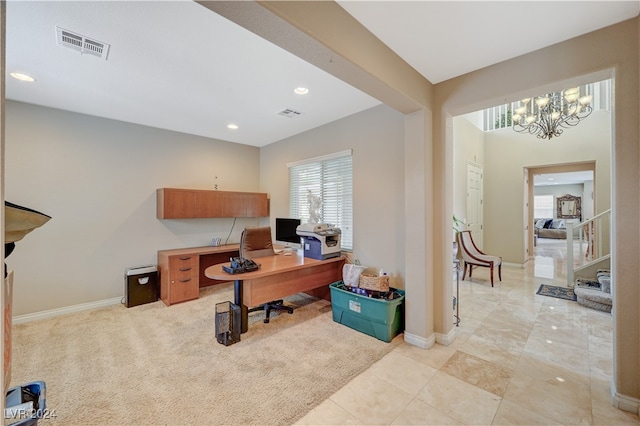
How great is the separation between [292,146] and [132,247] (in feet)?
9.90

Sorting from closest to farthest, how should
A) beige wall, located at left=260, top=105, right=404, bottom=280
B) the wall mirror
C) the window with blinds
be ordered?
beige wall, located at left=260, top=105, right=404, bottom=280 < the window with blinds < the wall mirror

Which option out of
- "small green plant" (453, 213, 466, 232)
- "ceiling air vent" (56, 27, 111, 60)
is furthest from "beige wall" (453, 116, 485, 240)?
"ceiling air vent" (56, 27, 111, 60)

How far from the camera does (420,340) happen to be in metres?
2.58

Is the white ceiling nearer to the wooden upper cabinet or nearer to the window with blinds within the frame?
the window with blinds

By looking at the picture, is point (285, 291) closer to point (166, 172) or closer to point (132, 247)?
point (132, 247)

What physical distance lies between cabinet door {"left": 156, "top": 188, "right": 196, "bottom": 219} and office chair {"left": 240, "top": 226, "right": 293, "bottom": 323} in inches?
54.2

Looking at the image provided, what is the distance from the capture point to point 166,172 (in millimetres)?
4316

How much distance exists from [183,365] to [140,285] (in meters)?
2.02

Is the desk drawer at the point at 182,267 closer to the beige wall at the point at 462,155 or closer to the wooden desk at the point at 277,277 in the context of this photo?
the wooden desk at the point at 277,277

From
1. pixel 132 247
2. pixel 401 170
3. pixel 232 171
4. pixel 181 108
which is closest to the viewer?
pixel 401 170

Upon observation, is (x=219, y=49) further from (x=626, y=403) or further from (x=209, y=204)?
(x=626, y=403)

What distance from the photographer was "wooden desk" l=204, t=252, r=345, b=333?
2.82 meters

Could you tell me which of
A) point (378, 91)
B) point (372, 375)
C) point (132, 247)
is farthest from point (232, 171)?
point (372, 375)

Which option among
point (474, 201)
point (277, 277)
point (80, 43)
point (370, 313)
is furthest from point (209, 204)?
point (474, 201)
